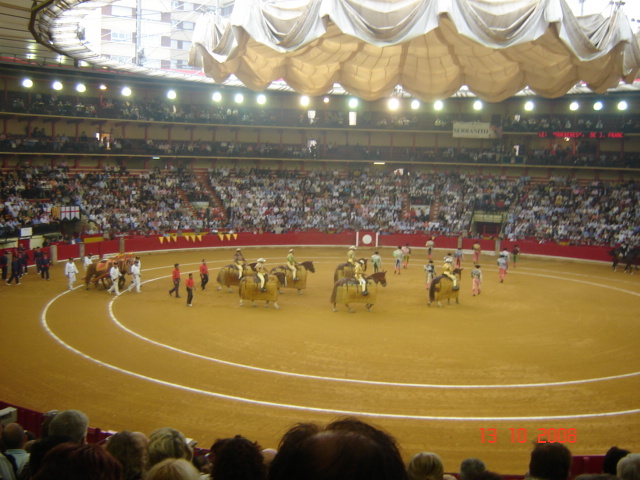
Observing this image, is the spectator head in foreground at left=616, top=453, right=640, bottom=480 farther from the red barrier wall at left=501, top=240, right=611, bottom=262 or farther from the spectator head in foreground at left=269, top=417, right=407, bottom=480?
the red barrier wall at left=501, top=240, right=611, bottom=262

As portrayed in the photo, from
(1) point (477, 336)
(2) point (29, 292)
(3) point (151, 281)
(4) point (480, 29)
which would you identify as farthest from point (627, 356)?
(2) point (29, 292)

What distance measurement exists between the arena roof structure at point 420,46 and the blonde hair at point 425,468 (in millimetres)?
9559

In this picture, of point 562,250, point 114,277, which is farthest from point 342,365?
point 562,250

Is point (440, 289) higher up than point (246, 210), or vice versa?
point (246, 210)

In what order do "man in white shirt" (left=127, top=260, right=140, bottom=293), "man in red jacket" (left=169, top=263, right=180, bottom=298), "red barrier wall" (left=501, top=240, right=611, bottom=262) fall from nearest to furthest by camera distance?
"man in red jacket" (left=169, top=263, right=180, bottom=298) < "man in white shirt" (left=127, top=260, right=140, bottom=293) < "red barrier wall" (left=501, top=240, right=611, bottom=262)

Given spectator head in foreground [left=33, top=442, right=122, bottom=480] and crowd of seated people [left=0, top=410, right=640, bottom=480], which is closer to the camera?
crowd of seated people [left=0, top=410, right=640, bottom=480]

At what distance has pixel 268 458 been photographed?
17.1 ft

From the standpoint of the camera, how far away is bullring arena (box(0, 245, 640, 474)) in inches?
489

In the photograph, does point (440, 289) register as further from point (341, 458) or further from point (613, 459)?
point (341, 458)

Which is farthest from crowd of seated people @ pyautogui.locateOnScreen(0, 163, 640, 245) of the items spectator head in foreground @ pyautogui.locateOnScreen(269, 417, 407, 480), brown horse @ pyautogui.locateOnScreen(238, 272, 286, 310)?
spectator head in foreground @ pyautogui.locateOnScreen(269, 417, 407, 480)

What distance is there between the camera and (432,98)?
17.2 meters

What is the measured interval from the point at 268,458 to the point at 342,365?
1128cm

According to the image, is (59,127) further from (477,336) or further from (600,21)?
(600,21)

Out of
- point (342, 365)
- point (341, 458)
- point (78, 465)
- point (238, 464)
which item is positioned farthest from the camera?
point (342, 365)
